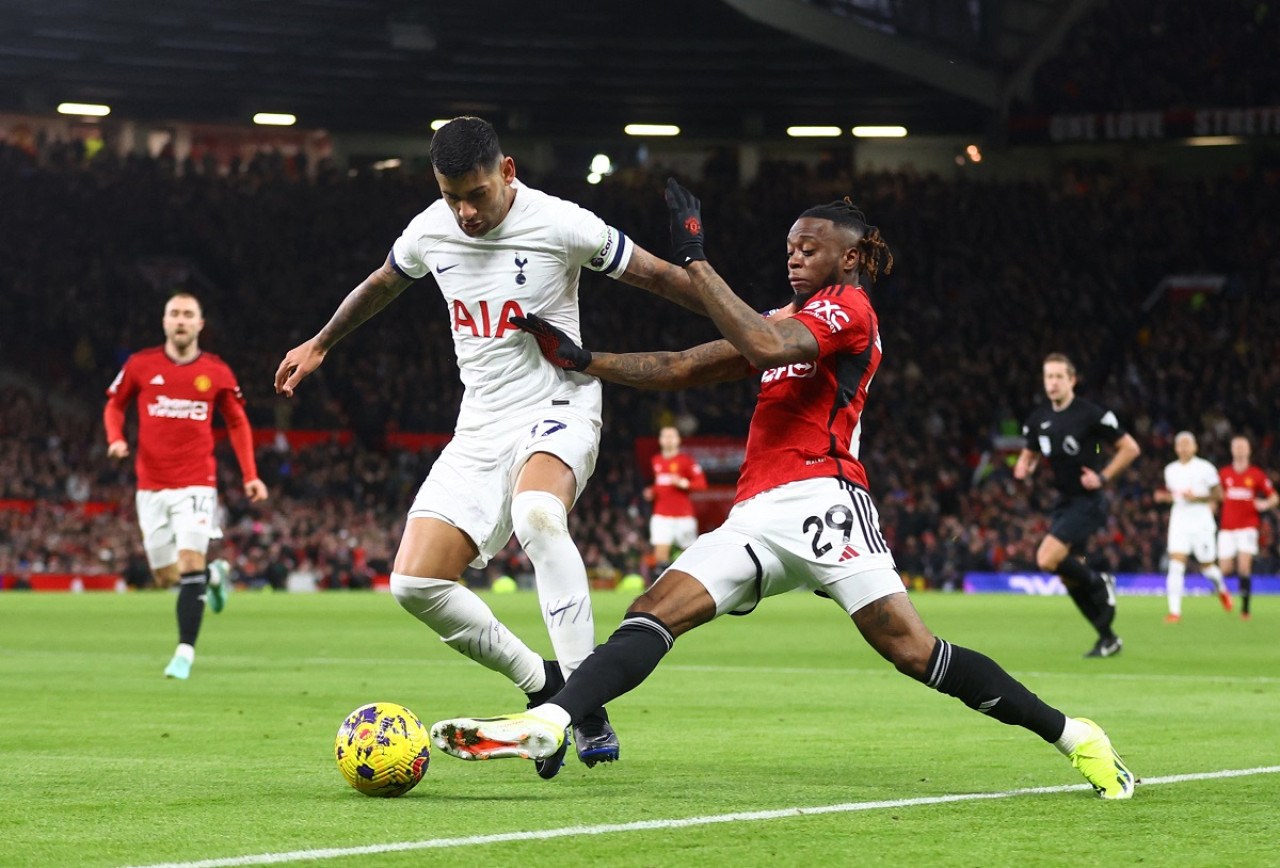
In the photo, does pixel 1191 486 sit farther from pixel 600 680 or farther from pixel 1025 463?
pixel 600 680

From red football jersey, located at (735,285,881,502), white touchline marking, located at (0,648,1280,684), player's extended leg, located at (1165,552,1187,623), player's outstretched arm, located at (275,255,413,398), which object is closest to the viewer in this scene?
red football jersey, located at (735,285,881,502)

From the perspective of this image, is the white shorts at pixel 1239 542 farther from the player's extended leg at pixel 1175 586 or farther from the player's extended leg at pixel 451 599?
the player's extended leg at pixel 451 599

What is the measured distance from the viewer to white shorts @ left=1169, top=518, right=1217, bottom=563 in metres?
20.6

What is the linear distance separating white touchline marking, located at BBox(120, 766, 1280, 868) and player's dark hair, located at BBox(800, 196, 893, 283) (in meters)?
1.87

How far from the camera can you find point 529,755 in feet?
17.4

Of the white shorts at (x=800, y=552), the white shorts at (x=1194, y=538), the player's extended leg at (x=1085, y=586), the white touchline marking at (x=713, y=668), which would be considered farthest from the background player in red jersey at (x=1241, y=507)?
the white shorts at (x=800, y=552)

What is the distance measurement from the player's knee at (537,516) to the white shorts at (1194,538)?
15.5 meters

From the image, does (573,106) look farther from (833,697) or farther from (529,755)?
(529,755)

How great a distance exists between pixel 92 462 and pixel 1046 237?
21.4 metres

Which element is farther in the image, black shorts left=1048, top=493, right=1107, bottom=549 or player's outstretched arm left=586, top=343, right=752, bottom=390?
black shorts left=1048, top=493, right=1107, bottom=549

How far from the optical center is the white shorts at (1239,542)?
23156mm

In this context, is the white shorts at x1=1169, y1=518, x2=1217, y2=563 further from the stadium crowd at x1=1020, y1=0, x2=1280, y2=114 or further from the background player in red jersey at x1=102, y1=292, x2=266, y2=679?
the stadium crowd at x1=1020, y1=0, x2=1280, y2=114

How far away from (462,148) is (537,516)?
1370mm

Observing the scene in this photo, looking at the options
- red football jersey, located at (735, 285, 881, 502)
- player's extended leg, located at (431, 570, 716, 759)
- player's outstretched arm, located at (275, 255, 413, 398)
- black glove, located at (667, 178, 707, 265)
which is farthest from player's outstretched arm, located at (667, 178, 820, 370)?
player's outstretched arm, located at (275, 255, 413, 398)
